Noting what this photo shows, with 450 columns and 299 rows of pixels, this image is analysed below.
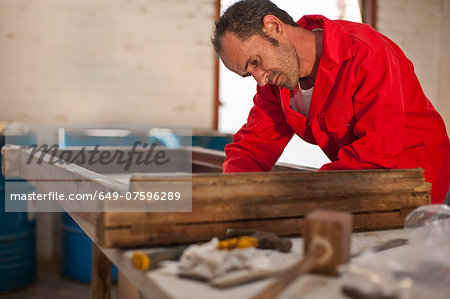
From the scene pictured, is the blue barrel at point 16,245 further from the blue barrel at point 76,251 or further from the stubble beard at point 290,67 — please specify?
the stubble beard at point 290,67

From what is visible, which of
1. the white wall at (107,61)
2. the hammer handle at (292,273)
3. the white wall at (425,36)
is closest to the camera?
the hammer handle at (292,273)

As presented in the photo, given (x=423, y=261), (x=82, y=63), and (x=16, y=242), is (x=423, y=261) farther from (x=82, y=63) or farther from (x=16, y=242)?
(x=82, y=63)

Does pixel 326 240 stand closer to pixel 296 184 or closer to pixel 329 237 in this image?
pixel 329 237

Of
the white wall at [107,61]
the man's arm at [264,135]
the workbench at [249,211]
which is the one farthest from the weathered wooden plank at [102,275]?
the white wall at [107,61]

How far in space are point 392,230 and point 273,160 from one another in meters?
0.78

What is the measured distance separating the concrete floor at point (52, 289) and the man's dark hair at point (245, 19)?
2453 millimetres

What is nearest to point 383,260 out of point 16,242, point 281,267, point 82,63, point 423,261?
point 423,261

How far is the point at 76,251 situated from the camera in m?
3.40

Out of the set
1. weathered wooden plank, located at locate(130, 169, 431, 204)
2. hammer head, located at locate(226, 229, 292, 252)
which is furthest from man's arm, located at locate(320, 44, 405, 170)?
hammer head, located at locate(226, 229, 292, 252)

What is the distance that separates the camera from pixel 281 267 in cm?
86

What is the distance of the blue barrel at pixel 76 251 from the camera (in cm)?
337

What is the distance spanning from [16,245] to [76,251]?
0.41 m

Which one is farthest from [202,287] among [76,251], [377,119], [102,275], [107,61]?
[107,61]

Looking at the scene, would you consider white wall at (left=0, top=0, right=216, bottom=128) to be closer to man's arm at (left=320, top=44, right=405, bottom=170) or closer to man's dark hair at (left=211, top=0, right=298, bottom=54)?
man's dark hair at (left=211, top=0, right=298, bottom=54)
